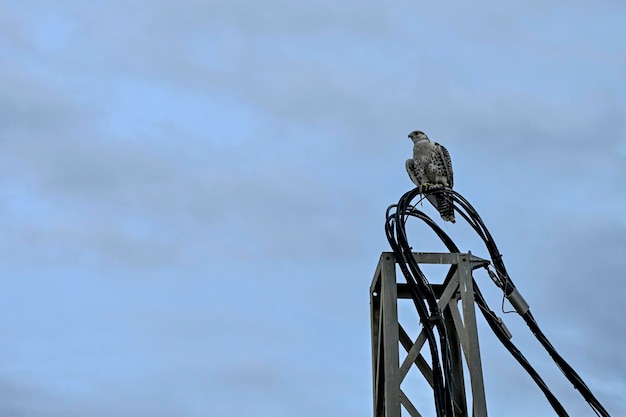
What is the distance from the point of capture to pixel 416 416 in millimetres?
5207

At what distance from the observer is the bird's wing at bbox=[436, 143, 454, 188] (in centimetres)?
827

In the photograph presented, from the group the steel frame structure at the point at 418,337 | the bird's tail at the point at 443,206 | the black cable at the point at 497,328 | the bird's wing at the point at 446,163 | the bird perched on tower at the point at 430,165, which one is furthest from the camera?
the bird's wing at the point at 446,163

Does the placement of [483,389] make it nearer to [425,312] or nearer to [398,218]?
[425,312]

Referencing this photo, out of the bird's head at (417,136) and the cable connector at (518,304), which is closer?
the cable connector at (518,304)

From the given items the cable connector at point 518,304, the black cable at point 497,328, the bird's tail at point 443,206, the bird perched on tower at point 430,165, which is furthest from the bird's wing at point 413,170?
the cable connector at point 518,304

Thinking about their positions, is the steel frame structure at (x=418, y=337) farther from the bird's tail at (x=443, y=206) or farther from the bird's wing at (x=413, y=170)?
the bird's wing at (x=413, y=170)

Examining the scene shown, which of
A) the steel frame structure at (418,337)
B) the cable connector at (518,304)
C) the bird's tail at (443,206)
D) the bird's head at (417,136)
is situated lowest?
the steel frame structure at (418,337)

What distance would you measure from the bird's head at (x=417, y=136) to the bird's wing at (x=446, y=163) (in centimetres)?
44

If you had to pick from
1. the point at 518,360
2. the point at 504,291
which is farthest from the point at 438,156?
the point at 518,360

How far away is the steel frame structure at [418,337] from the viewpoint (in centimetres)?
521

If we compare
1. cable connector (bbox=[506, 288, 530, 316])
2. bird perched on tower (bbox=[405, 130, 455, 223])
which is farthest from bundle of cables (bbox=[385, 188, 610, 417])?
bird perched on tower (bbox=[405, 130, 455, 223])

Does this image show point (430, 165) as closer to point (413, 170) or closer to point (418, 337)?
point (413, 170)

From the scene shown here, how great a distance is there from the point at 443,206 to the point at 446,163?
1.43m

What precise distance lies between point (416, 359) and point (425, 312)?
0.38 m
